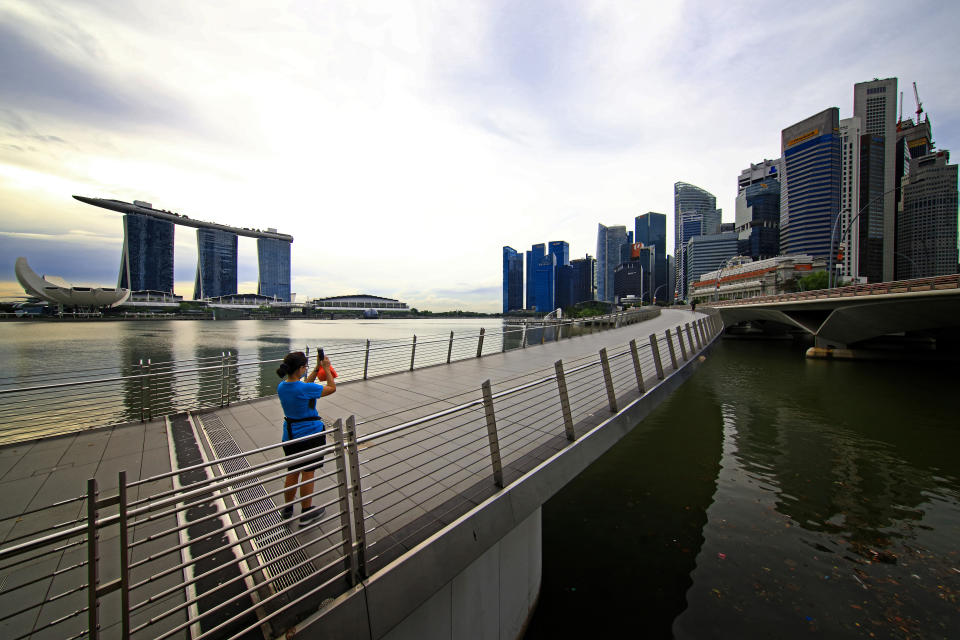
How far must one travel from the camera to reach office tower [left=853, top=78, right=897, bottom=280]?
137250mm

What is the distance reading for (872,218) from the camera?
141125 mm

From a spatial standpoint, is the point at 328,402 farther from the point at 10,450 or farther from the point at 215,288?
the point at 215,288

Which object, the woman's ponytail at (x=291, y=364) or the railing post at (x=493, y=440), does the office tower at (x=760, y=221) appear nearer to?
the railing post at (x=493, y=440)

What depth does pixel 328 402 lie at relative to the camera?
22.6ft

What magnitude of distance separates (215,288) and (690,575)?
192m

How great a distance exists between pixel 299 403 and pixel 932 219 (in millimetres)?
207617

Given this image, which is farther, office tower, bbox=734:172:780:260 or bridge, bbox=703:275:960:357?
office tower, bbox=734:172:780:260

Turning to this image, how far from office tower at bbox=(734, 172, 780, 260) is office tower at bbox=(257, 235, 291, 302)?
20701 cm

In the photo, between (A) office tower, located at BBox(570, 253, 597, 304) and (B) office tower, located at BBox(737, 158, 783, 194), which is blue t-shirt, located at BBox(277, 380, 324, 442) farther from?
(B) office tower, located at BBox(737, 158, 783, 194)

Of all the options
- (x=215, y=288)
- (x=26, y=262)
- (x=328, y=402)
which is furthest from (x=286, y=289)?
(x=328, y=402)

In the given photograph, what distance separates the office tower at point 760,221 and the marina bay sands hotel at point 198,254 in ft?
692

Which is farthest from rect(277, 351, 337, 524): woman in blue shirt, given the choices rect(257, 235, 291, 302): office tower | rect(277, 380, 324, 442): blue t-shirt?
rect(257, 235, 291, 302): office tower

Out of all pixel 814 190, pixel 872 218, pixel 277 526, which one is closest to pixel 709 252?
pixel 814 190

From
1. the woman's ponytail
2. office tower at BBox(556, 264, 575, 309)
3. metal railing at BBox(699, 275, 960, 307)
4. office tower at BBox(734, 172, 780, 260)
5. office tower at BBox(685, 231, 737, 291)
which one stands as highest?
office tower at BBox(734, 172, 780, 260)
